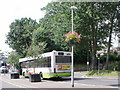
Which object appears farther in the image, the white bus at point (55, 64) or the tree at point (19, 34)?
the tree at point (19, 34)

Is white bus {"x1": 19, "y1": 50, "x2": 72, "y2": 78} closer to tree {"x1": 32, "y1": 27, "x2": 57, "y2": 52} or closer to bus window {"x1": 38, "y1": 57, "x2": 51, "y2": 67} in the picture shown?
bus window {"x1": 38, "y1": 57, "x2": 51, "y2": 67}

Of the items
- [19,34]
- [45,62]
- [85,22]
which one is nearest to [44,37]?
[19,34]

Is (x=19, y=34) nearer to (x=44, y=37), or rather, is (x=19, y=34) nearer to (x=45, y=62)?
(x=44, y=37)

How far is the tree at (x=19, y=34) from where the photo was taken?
5459 centimetres

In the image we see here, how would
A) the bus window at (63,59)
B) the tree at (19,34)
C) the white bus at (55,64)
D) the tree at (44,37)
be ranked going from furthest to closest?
the tree at (19,34) < the tree at (44,37) < the bus window at (63,59) < the white bus at (55,64)

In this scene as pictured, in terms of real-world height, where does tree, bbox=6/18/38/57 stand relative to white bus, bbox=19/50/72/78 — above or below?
above

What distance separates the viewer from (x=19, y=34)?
57438 millimetres

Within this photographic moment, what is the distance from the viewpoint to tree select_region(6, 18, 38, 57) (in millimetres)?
54594

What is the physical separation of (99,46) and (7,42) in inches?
1287

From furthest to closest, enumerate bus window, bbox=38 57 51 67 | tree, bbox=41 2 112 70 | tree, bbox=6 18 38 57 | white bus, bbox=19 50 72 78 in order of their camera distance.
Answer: tree, bbox=6 18 38 57 < tree, bbox=41 2 112 70 < bus window, bbox=38 57 51 67 < white bus, bbox=19 50 72 78

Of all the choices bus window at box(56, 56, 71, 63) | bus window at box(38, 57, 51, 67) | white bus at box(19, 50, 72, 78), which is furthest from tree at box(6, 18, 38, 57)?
bus window at box(56, 56, 71, 63)

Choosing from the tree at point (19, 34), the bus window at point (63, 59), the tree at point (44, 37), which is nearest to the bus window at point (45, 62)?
the bus window at point (63, 59)

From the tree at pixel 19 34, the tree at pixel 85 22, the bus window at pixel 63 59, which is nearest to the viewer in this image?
the bus window at pixel 63 59

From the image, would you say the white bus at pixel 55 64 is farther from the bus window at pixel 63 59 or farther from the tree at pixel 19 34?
the tree at pixel 19 34
